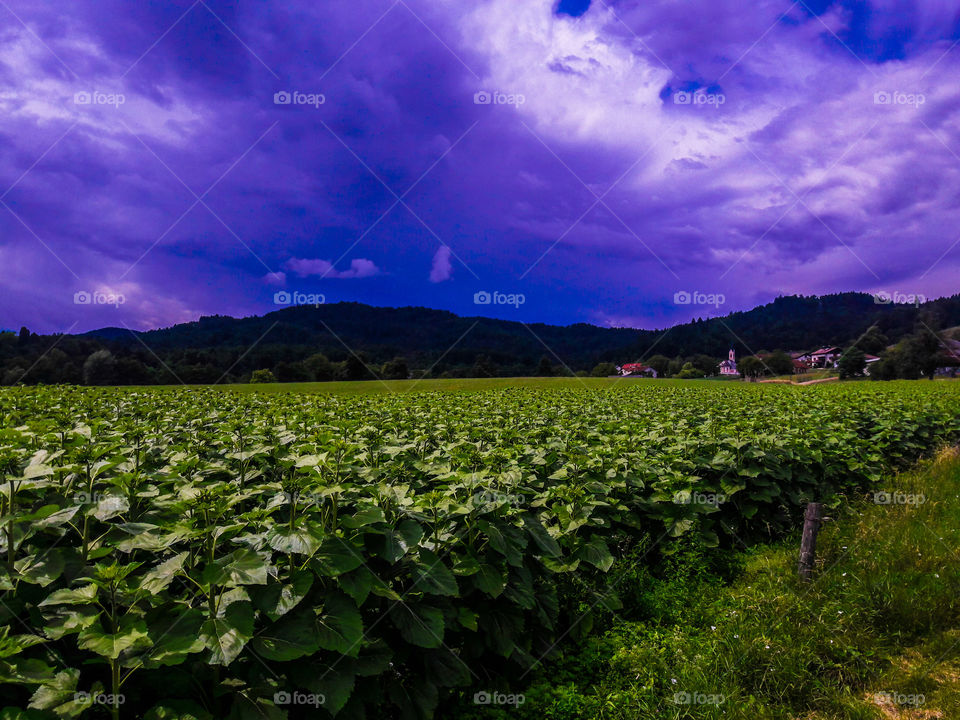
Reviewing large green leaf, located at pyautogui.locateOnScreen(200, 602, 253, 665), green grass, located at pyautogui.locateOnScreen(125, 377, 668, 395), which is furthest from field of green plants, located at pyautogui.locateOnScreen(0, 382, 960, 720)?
green grass, located at pyautogui.locateOnScreen(125, 377, 668, 395)

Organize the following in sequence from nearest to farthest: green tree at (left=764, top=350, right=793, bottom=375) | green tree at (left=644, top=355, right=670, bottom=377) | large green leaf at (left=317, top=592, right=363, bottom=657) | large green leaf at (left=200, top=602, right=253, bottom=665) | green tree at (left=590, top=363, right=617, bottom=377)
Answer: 1. large green leaf at (left=200, top=602, right=253, bottom=665)
2. large green leaf at (left=317, top=592, right=363, bottom=657)
3. green tree at (left=764, top=350, right=793, bottom=375)
4. green tree at (left=590, top=363, right=617, bottom=377)
5. green tree at (left=644, top=355, right=670, bottom=377)

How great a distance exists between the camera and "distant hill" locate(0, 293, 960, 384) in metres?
40.8

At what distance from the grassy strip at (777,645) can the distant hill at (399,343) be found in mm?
12404

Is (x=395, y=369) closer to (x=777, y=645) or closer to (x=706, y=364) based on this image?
(x=706, y=364)

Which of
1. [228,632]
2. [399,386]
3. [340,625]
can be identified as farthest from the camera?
[399,386]

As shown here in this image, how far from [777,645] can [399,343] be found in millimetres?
63555

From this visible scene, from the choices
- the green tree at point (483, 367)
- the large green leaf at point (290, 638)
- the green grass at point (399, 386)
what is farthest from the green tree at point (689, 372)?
the large green leaf at point (290, 638)

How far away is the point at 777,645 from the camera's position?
15.2 feet

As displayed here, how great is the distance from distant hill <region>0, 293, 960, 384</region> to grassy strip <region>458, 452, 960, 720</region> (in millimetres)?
12404

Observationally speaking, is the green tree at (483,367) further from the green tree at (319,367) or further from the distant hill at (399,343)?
the green tree at (319,367)

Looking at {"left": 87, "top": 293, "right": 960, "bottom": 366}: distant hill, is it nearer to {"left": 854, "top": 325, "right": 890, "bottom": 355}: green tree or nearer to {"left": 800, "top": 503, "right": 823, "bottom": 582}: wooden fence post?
{"left": 854, "top": 325, "right": 890, "bottom": 355}: green tree

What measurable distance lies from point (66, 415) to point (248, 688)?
7.69 metres

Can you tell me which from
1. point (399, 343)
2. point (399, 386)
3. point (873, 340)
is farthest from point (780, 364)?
point (399, 386)

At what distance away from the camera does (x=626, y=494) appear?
19.7 ft
